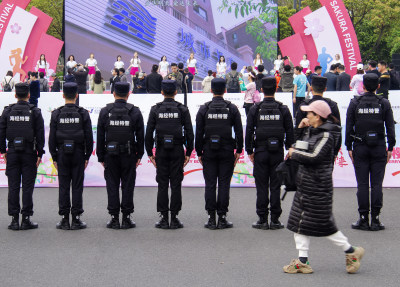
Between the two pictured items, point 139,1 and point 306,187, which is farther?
point 139,1

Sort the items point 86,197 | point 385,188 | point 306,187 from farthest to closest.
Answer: point 385,188, point 86,197, point 306,187

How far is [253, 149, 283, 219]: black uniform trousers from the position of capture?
369 inches

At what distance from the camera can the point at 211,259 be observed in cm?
767

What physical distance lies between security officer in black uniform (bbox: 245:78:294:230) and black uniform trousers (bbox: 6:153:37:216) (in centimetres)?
297

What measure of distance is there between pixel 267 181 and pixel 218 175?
2.24 ft

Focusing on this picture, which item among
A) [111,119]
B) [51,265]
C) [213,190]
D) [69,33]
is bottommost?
[51,265]

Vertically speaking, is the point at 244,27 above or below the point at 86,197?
above

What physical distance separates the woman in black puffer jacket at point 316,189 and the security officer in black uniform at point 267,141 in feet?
7.52

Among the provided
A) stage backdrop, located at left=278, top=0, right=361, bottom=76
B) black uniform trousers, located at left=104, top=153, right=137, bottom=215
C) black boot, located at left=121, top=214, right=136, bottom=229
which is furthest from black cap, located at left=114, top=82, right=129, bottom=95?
stage backdrop, located at left=278, top=0, right=361, bottom=76

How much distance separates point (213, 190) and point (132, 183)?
3.65 feet

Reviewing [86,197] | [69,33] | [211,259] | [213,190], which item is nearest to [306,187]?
[211,259]

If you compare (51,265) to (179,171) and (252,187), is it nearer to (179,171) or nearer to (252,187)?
(179,171)

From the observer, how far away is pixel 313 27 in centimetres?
2802

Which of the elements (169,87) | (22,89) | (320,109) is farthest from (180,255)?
(22,89)
